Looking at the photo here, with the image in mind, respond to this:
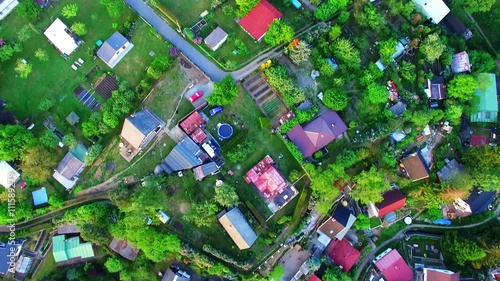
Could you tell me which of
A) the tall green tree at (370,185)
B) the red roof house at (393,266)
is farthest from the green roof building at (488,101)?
the red roof house at (393,266)

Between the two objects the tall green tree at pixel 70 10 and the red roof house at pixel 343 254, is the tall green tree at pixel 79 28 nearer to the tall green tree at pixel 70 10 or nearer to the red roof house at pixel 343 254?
the tall green tree at pixel 70 10

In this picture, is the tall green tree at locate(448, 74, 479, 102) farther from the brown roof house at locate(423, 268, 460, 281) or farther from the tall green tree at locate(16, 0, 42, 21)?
the tall green tree at locate(16, 0, 42, 21)

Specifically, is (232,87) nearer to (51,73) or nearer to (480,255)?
(51,73)

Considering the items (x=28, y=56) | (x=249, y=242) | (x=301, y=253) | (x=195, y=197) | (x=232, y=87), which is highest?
(x=28, y=56)

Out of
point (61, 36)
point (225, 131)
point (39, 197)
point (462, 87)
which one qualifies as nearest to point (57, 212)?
point (39, 197)

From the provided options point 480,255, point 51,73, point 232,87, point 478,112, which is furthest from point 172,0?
point 480,255

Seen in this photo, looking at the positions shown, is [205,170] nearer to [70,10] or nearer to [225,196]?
[225,196]
